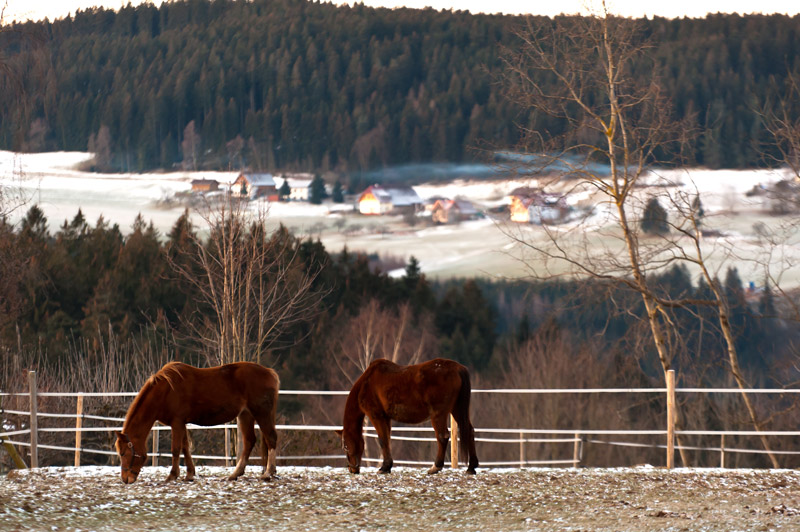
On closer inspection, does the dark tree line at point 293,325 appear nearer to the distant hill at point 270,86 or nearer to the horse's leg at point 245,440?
the distant hill at point 270,86

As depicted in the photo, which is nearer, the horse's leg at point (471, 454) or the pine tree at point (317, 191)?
the horse's leg at point (471, 454)

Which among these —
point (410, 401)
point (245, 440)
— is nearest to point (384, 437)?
point (410, 401)

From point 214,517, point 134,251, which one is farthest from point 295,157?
point 214,517

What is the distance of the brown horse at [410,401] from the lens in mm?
10820

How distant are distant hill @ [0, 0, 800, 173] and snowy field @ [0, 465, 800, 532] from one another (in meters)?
46.3

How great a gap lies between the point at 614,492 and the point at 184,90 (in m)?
55.4

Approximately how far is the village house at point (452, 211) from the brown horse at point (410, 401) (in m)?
58.3

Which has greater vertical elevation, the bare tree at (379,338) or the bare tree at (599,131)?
the bare tree at (599,131)

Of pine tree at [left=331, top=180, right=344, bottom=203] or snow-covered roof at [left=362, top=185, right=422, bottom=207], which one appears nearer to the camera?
pine tree at [left=331, top=180, right=344, bottom=203]

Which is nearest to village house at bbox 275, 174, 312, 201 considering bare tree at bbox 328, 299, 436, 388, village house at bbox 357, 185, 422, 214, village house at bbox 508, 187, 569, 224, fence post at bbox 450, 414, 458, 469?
village house at bbox 357, 185, 422, 214

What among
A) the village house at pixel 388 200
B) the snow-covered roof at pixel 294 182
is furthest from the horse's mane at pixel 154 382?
the village house at pixel 388 200

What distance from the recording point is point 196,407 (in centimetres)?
1054

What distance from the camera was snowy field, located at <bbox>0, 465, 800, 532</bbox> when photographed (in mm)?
8375

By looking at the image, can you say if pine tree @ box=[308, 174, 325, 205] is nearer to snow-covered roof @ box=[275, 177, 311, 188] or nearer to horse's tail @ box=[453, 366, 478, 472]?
snow-covered roof @ box=[275, 177, 311, 188]
